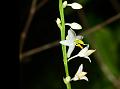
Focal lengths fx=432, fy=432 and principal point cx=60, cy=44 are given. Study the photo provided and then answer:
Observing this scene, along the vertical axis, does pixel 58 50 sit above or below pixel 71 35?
above

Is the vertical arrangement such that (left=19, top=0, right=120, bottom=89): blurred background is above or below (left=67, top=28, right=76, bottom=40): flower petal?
above

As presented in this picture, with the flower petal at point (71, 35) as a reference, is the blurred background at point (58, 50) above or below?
above

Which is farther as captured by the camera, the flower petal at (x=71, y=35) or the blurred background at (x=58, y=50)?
the blurred background at (x=58, y=50)

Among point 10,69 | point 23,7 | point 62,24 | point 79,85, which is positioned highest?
point 23,7

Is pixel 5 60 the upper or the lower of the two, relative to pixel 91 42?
lower

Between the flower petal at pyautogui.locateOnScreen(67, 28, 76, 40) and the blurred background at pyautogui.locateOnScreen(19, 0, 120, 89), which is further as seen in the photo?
the blurred background at pyautogui.locateOnScreen(19, 0, 120, 89)

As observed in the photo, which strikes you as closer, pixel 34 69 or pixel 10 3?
pixel 10 3

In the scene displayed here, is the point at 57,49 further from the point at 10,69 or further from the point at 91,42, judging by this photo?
the point at 10,69

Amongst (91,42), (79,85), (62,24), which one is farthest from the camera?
(79,85)

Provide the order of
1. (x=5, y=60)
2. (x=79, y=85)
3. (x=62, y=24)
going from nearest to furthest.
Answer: (x=62, y=24)
(x=5, y=60)
(x=79, y=85)

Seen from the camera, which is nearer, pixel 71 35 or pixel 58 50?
pixel 71 35

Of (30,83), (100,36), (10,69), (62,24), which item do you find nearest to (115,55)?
(100,36)
